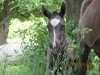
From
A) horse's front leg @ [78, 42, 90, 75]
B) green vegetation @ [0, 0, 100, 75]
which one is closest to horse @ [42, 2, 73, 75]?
green vegetation @ [0, 0, 100, 75]

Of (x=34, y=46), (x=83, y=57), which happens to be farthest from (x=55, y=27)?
(x=83, y=57)

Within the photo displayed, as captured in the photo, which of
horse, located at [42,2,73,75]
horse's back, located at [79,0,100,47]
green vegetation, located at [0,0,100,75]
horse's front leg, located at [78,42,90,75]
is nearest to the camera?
green vegetation, located at [0,0,100,75]

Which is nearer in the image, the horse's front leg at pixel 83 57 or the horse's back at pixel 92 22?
the horse's back at pixel 92 22

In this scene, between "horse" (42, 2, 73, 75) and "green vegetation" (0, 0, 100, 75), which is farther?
"horse" (42, 2, 73, 75)

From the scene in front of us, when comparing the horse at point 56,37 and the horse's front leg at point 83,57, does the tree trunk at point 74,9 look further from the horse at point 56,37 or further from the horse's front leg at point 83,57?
the horse at point 56,37

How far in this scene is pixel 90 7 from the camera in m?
6.43

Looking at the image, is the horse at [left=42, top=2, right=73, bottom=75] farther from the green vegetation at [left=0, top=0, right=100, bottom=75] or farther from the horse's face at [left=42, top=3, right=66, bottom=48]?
the green vegetation at [left=0, top=0, right=100, bottom=75]

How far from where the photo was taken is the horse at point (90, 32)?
6.05m

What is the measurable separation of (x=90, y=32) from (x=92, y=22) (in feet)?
0.58

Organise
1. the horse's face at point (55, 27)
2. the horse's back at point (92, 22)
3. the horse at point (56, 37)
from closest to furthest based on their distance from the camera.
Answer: the horse at point (56, 37), the horse's face at point (55, 27), the horse's back at point (92, 22)

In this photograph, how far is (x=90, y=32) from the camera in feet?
20.0

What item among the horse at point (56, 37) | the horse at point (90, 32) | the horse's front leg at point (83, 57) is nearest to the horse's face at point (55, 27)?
the horse at point (56, 37)

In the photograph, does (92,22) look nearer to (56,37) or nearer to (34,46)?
(56,37)

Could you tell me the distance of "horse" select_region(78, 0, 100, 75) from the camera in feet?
19.8
